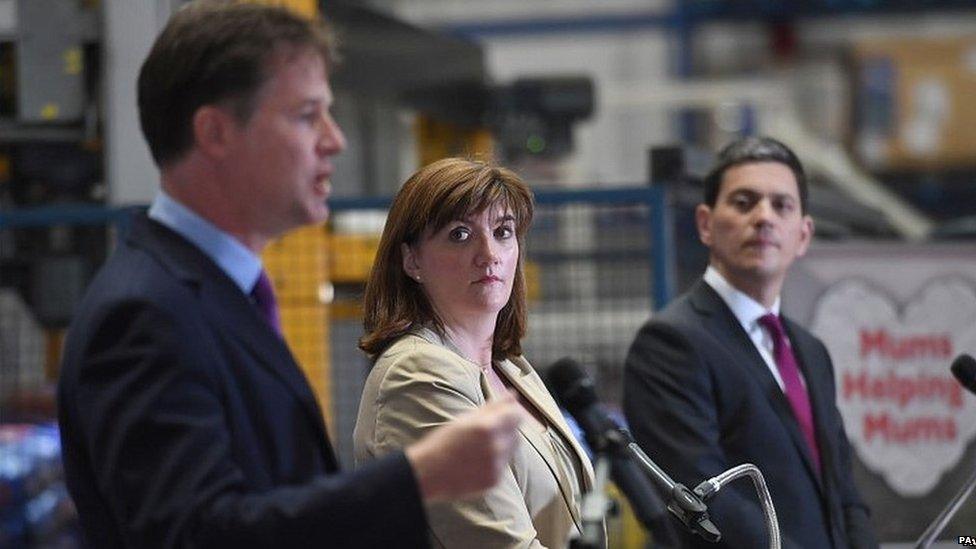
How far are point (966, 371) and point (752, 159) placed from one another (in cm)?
106

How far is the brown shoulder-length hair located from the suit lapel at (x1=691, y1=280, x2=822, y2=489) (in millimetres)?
920

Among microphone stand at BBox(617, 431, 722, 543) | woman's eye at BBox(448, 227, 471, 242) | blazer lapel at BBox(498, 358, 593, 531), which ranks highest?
woman's eye at BBox(448, 227, 471, 242)

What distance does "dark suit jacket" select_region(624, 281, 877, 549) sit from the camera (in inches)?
145

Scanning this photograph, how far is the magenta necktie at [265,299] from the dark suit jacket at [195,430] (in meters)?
0.07

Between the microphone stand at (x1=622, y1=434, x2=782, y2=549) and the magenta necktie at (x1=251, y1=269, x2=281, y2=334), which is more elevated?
the magenta necktie at (x1=251, y1=269, x2=281, y2=334)

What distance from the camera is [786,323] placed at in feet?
13.5

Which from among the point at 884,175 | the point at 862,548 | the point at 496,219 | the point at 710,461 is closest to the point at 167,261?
the point at 496,219

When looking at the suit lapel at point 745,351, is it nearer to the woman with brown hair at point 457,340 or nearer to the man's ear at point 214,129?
the woman with brown hair at point 457,340

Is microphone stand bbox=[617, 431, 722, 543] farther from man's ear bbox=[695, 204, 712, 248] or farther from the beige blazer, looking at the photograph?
man's ear bbox=[695, 204, 712, 248]

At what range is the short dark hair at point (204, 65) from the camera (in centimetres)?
216

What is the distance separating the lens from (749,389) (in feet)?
12.5

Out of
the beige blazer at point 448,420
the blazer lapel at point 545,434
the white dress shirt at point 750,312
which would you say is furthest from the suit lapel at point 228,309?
the white dress shirt at point 750,312

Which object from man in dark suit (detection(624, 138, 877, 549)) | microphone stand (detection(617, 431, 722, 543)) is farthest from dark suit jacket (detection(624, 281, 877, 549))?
microphone stand (detection(617, 431, 722, 543))

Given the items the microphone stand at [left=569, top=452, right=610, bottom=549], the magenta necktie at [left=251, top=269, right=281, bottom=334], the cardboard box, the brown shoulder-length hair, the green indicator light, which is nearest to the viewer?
the microphone stand at [left=569, top=452, right=610, bottom=549]
